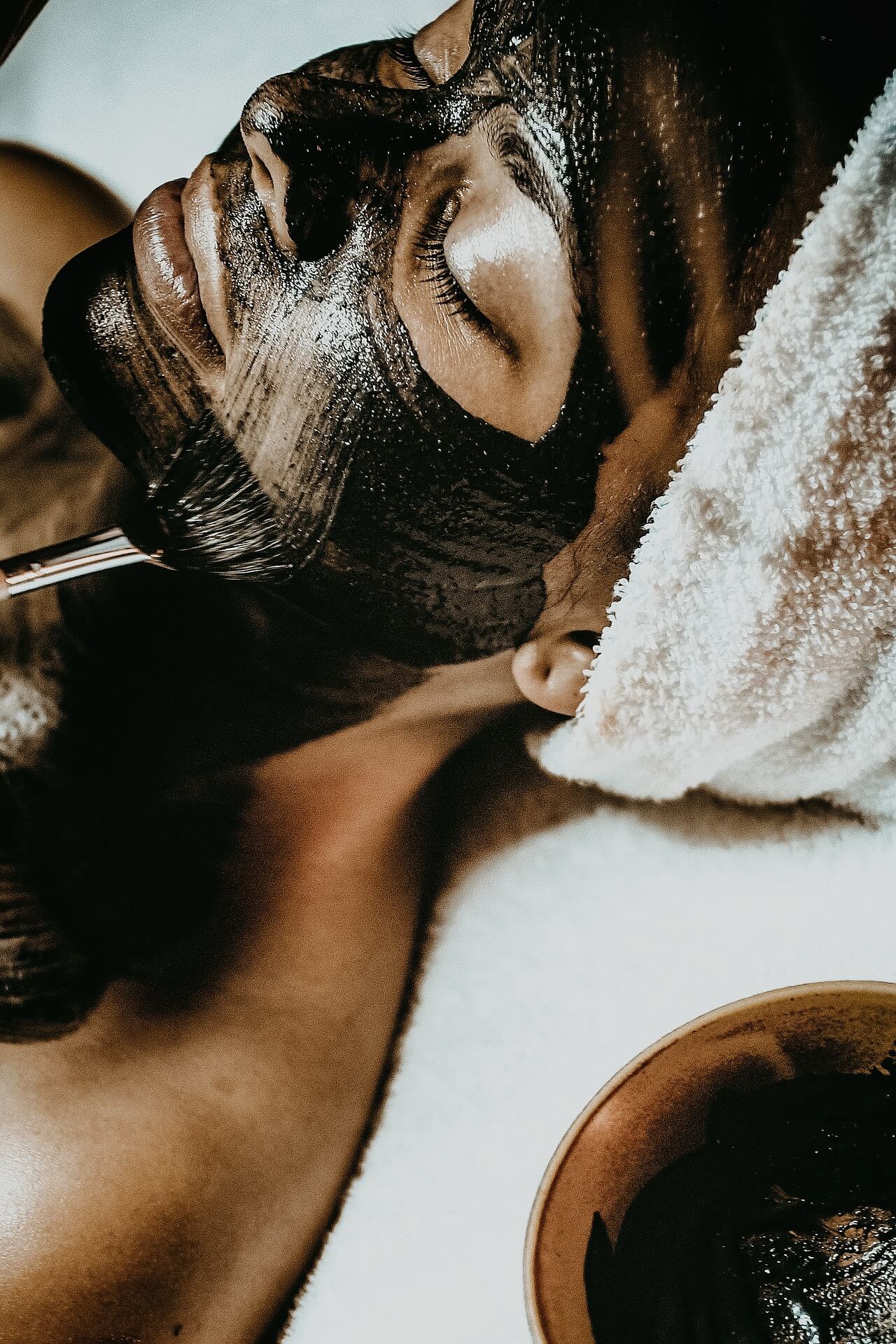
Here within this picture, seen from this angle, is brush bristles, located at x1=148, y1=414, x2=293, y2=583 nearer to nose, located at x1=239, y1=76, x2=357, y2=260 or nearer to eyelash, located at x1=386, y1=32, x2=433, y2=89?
nose, located at x1=239, y1=76, x2=357, y2=260

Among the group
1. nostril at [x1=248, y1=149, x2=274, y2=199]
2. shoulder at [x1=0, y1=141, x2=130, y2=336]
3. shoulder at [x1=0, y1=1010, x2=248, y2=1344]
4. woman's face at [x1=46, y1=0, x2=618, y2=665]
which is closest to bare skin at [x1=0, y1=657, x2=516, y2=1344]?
shoulder at [x1=0, y1=1010, x2=248, y2=1344]

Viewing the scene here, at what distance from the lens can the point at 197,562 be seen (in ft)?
2.17

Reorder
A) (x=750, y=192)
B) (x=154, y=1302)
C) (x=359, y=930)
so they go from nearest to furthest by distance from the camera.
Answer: (x=750, y=192)
(x=154, y=1302)
(x=359, y=930)

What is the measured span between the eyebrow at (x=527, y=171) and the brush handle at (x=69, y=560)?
371 mm

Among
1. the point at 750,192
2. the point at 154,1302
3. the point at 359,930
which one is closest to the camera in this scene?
the point at 750,192

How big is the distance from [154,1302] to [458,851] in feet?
1.19

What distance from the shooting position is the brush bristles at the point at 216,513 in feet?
1.97

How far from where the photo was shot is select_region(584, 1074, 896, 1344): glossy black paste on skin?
1.53ft

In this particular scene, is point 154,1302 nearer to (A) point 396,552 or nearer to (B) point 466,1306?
(B) point 466,1306

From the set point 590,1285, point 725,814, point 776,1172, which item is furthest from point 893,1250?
point 725,814

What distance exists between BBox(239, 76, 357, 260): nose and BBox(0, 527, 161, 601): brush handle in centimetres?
26

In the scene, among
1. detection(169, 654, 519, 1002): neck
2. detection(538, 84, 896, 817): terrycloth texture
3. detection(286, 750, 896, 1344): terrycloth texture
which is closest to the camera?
detection(538, 84, 896, 817): terrycloth texture

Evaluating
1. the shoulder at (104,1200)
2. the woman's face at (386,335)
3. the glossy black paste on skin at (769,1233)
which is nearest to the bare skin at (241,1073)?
the shoulder at (104,1200)

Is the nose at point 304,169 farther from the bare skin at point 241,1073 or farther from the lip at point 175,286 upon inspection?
the bare skin at point 241,1073
